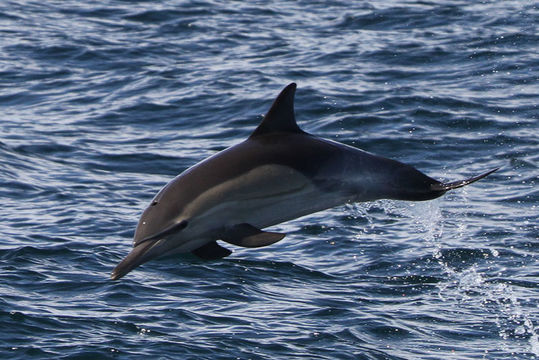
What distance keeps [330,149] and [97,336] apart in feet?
10.1

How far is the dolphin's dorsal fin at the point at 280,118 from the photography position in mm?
8539

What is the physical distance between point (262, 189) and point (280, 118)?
60 centimetres

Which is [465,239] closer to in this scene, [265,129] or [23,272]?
[23,272]

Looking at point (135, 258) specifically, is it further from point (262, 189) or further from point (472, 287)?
point (472, 287)

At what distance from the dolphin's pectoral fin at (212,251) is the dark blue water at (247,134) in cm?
234

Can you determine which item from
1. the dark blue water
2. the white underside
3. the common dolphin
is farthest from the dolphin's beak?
the dark blue water

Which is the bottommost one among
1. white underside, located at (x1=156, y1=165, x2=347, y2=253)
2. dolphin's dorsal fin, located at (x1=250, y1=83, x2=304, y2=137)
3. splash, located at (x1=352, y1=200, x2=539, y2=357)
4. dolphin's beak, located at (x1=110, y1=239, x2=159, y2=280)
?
splash, located at (x1=352, y1=200, x2=539, y2=357)

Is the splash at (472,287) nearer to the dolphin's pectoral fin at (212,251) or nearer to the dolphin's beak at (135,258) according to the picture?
the dolphin's pectoral fin at (212,251)

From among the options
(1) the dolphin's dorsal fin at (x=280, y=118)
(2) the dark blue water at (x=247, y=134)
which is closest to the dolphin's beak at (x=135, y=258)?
(1) the dolphin's dorsal fin at (x=280, y=118)

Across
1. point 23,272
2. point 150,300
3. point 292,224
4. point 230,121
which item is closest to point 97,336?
point 150,300

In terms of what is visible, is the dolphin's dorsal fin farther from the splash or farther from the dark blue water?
the splash

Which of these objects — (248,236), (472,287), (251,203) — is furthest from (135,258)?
(472,287)

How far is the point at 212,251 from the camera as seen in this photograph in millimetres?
8086

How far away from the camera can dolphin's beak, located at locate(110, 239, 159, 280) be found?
297 inches
